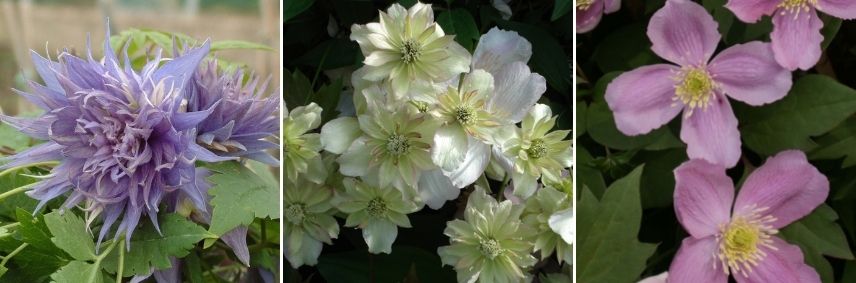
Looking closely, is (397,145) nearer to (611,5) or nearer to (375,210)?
(375,210)

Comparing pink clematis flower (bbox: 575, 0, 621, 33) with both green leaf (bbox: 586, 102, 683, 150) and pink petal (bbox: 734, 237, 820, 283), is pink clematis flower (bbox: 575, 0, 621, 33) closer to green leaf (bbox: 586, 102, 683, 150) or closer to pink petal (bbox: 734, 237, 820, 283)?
green leaf (bbox: 586, 102, 683, 150)

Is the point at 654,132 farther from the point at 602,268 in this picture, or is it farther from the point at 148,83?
the point at 148,83

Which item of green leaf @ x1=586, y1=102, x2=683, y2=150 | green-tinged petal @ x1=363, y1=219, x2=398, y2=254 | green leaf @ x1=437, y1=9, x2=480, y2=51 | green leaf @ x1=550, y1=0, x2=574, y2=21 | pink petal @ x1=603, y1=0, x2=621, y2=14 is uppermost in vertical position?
green leaf @ x1=550, y1=0, x2=574, y2=21

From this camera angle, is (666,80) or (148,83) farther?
(666,80)

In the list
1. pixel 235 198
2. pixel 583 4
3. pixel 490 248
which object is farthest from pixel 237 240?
pixel 583 4

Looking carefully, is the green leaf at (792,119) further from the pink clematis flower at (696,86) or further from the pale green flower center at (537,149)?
the pale green flower center at (537,149)

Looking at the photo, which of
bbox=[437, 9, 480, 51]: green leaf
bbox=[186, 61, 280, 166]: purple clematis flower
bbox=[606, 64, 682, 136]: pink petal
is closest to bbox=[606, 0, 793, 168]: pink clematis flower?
bbox=[606, 64, 682, 136]: pink petal

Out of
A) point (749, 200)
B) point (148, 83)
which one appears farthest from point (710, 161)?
point (148, 83)
